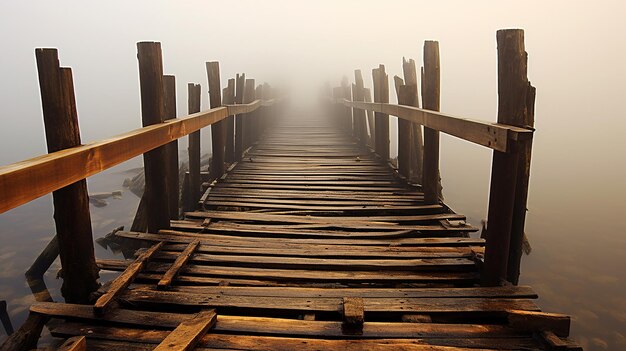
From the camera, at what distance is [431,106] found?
530 centimetres

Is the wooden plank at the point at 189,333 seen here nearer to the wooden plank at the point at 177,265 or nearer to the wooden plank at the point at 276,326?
the wooden plank at the point at 276,326

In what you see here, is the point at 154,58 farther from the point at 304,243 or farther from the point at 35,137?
the point at 35,137

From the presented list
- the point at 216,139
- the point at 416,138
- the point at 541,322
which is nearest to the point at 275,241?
the point at 541,322

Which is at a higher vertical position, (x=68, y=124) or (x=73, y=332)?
(x=68, y=124)

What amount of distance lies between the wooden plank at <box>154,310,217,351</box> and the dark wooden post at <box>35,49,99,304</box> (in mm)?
923

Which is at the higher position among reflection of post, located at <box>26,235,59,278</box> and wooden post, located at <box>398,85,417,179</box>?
wooden post, located at <box>398,85,417,179</box>

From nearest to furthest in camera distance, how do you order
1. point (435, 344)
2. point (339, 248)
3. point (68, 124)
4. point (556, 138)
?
point (435, 344) < point (68, 124) < point (339, 248) < point (556, 138)

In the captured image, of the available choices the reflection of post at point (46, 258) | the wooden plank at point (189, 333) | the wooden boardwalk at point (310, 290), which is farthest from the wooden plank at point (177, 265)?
the reflection of post at point (46, 258)

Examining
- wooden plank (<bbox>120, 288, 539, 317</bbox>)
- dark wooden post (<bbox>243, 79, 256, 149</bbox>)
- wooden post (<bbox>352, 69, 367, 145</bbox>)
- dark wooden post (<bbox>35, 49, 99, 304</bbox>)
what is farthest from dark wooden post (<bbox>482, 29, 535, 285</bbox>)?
wooden post (<bbox>352, 69, 367, 145</bbox>)

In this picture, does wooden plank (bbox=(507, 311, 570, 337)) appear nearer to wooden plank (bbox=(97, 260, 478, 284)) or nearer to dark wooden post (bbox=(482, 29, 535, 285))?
dark wooden post (bbox=(482, 29, 535, 285))

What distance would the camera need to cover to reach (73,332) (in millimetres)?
2520

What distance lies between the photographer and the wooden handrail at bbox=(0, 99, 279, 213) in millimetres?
1848

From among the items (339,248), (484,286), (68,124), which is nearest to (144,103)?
(68,124)

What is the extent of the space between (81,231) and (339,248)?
207 cm
